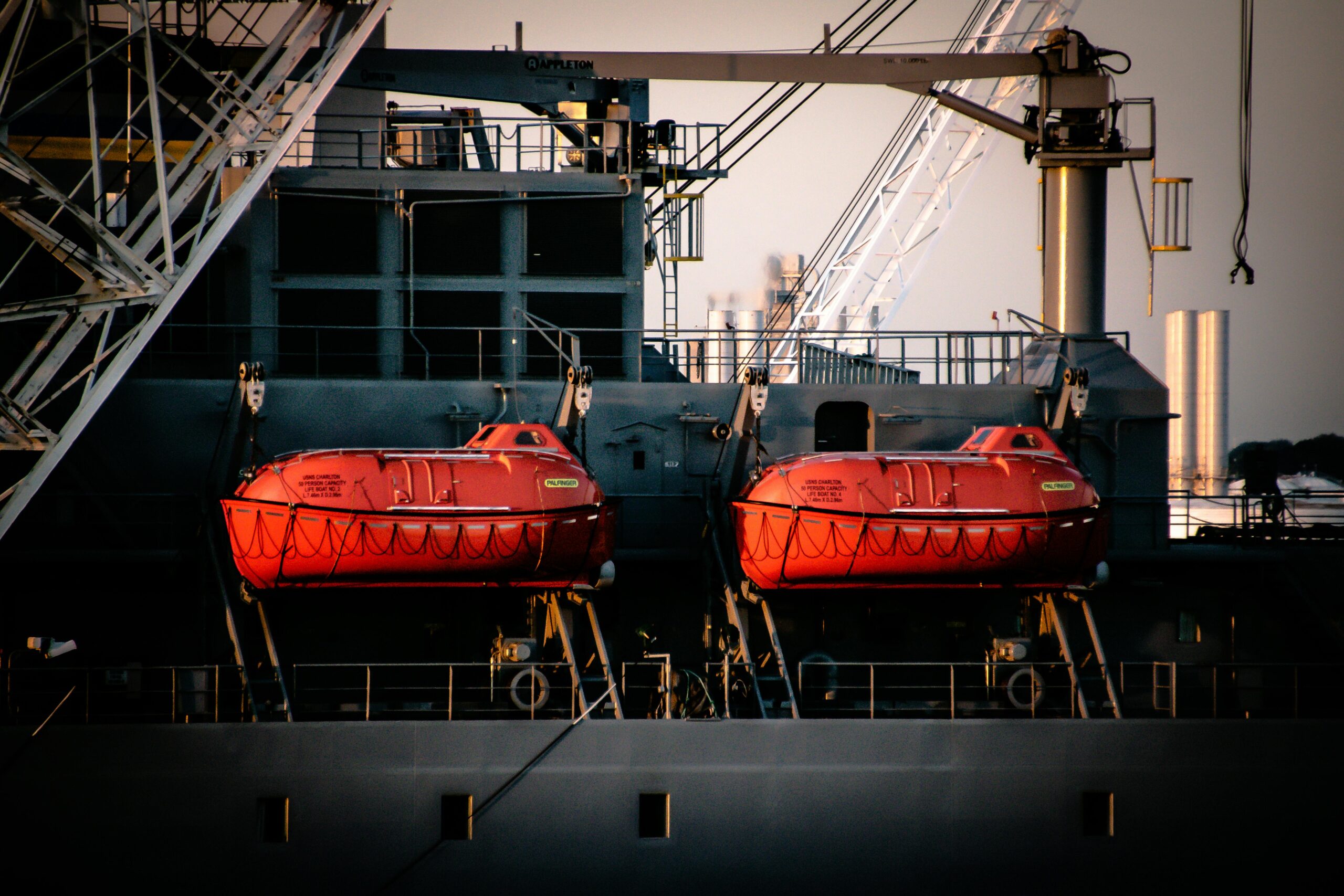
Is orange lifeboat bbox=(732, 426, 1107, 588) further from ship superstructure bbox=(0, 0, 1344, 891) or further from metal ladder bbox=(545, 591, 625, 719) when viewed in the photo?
metal ladder bbox=(545, 591, 625, 719)

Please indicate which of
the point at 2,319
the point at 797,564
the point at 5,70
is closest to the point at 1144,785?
the point at 797,564

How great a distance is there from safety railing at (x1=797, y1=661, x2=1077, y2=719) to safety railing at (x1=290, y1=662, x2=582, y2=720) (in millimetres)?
2853

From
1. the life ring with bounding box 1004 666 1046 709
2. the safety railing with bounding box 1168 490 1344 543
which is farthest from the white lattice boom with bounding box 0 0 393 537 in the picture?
the safety railing with bounding box 1168 490 1344 543

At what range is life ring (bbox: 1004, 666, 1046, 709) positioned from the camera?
44.3 feet

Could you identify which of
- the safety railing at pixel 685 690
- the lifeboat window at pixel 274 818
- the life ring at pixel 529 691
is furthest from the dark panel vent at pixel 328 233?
the lifeboat window at pixel 274 818

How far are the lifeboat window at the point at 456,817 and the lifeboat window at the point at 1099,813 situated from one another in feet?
21.5

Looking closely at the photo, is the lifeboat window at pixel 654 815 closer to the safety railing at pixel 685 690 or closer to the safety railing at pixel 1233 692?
the safety railing at pixel 685 690

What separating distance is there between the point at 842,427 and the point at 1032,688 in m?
4.16

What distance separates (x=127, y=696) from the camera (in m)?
13.4

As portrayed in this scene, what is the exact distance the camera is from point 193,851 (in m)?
11.7

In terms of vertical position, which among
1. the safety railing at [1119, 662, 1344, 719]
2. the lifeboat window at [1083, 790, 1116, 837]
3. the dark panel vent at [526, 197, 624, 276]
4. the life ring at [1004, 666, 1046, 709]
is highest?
the dark panel vent at [526, 197, 624, 276]

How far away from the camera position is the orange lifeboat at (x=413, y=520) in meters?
12.4

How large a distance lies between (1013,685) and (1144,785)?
5.75 ft

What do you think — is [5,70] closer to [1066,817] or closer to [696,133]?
[696,133]
